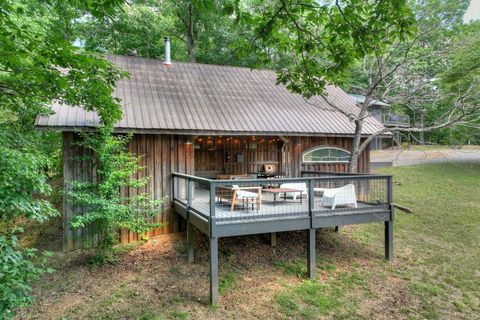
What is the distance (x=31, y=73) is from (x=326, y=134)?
760 cm

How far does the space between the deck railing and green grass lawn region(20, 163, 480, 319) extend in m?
1.22

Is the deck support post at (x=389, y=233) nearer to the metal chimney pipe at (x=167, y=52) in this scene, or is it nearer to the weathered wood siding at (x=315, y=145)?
the weathered wood siding at (x=315, y=145)

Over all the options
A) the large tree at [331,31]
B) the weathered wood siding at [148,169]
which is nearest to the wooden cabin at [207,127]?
the weathered wood siding at [148,169]

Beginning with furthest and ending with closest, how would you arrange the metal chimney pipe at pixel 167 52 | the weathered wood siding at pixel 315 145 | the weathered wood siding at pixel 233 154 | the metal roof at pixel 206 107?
the weathered wood siding at pixel 233 154, the metal chimney pipe at pixel 167 52, the weathered wood siding at pixel 315 145, the metal roof at pixel 206 107

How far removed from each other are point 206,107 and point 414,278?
6770 mm

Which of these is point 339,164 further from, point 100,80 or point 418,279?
point 100,80

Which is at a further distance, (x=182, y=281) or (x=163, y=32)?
(x=163, y=32)

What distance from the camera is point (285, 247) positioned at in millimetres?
7719

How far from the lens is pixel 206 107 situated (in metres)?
9.28

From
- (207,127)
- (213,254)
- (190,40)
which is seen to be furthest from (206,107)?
(190,40)

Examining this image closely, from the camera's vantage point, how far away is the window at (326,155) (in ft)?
33.0

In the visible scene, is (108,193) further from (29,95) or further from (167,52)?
(167,52)

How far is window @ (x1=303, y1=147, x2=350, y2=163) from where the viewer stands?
10062mm

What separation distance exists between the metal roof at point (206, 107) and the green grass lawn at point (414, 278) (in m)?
3.43
